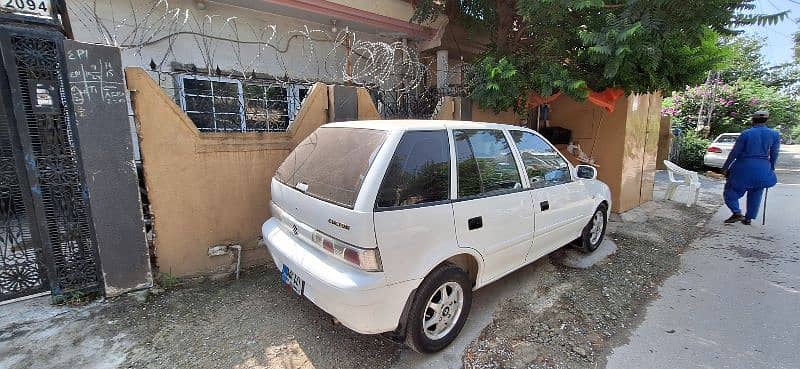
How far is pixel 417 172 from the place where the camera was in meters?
2.40

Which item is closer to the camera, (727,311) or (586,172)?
(727,311)

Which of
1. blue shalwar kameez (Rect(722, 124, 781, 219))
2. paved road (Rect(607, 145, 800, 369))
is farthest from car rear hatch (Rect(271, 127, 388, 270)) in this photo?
blue shalwar kameez (Rect(722, 124, 781, 219))

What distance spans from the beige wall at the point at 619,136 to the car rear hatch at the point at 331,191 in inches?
196

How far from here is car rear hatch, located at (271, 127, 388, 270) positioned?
2.15 metres

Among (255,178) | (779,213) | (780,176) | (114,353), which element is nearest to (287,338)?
(114,353)

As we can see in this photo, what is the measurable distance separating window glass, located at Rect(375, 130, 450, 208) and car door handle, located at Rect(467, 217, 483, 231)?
0.90 feet

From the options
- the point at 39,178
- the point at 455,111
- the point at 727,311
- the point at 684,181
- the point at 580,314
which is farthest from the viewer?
the point at 684,181

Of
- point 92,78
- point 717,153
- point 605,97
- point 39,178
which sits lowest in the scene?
point 717,153

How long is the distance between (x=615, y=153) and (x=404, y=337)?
215 inches

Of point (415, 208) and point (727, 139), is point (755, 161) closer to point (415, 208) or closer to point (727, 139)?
point (415, 208)

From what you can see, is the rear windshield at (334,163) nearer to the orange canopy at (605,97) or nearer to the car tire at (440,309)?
the car tire at (440,309)

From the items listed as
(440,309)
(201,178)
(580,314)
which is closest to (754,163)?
(580,314)

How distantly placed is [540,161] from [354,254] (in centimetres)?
219

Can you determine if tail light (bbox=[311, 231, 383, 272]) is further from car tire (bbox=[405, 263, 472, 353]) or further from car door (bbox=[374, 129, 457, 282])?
car tire (bbox=[405, 263, 472, 353])
